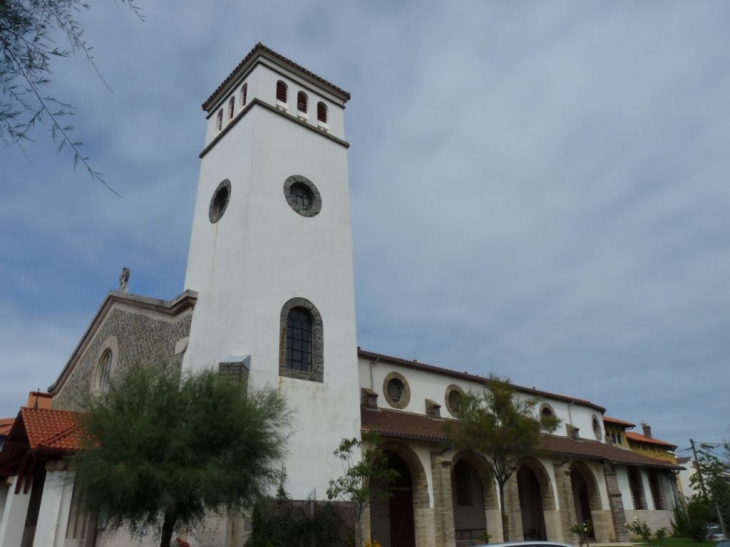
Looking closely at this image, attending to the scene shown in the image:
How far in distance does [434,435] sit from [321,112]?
41.4ft

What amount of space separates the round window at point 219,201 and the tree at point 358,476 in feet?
28.2

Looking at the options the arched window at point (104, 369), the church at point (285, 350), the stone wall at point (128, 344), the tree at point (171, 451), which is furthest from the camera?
the arched window at point (104, 369)

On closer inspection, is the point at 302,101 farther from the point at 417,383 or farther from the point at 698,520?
the point at 698,520

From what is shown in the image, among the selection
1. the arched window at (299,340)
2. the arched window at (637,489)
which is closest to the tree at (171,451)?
the arched window at (299,340)

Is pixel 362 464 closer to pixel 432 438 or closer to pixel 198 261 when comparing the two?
pixel 432 438

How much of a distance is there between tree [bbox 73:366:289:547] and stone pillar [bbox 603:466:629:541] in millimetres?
20968

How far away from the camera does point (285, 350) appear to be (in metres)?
15.9

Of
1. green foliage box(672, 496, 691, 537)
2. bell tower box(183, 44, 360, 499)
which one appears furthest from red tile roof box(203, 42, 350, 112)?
green foliage box(672, 496, 691, 537)

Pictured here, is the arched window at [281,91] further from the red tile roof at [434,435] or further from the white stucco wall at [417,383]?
the red tile roof at [434,435]

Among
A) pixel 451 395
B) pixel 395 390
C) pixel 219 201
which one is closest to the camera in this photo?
pixel 219 201

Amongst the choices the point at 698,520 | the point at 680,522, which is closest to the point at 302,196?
the point at 698,520

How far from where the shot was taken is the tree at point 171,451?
31.9ft

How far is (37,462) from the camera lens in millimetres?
15648

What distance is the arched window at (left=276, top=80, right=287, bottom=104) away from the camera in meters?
20.3
